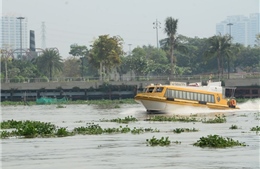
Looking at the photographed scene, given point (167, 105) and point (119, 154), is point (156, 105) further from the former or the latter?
point (119, 154)

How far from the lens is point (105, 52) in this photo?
518 feet

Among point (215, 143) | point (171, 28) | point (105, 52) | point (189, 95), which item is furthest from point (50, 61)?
point (215, 143)

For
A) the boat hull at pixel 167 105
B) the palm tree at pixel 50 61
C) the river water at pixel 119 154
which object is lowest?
the river water at pixel 119 154

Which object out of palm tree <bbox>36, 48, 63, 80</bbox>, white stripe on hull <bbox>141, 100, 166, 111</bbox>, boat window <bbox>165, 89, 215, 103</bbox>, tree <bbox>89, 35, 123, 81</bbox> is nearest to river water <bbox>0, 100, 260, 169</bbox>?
white stripe on hull <bbox>141, 100, 166, 111</bbox>

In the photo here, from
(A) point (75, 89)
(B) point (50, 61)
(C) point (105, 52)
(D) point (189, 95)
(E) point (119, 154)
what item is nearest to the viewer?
(E) point (119, 154)

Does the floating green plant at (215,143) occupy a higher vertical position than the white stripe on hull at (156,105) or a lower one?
lower

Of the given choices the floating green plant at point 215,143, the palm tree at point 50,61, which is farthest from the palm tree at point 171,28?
the floating green plant at point 215,143

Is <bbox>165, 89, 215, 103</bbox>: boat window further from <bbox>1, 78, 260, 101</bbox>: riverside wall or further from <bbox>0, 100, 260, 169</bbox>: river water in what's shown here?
<bbox>1, 78, 260, 101</bbox>: riverside wall

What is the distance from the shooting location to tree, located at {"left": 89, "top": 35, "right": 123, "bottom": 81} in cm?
15762

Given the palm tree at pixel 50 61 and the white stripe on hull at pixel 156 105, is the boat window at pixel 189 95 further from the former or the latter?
the palm tree at pixel 50 61

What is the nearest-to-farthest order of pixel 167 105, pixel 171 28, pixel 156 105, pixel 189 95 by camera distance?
pixel 156 105, pixel 167 105, pixel 189 95, pixel 171 28

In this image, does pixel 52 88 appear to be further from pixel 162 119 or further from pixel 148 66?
pixel 162 119

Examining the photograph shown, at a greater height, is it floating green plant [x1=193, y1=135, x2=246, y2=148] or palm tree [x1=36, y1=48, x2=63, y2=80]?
palm tree [x1=36, y1=48, x2=63, y2=80]

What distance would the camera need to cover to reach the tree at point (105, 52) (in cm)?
15762
